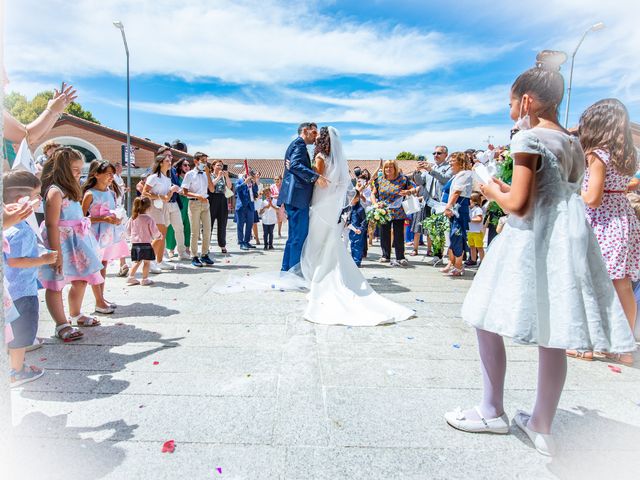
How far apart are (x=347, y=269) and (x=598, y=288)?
130 inches

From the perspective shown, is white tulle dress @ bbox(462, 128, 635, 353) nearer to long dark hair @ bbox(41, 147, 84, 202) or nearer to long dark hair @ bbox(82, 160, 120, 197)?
long dark hair @ bbox(41, 147, 84, 202)

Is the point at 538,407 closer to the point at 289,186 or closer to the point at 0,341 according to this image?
the point at 0,341

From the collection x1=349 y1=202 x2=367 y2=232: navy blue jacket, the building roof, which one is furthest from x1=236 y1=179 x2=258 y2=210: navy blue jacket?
→ the building roof

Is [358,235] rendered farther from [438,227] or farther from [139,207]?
[139,207]

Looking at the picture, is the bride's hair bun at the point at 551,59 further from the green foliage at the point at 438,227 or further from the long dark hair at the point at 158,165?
the long dark hair at the point at 158,165

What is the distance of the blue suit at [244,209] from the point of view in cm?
1066

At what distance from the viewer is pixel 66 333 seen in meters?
3.80

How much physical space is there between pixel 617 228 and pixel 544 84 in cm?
208

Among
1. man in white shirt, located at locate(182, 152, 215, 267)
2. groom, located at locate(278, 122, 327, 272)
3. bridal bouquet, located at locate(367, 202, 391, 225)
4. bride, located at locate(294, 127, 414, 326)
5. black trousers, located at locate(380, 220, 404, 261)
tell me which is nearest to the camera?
bride, located at locate(294, 127, 414, 326)

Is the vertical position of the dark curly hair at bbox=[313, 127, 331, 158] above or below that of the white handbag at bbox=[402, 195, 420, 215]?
above

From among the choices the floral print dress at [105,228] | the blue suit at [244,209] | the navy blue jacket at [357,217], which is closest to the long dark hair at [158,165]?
the floral print dress at [105,228]

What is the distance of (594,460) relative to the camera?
219cm

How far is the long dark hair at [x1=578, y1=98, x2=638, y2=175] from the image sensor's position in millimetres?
3316

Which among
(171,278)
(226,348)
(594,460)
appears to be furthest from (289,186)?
(594,460)
